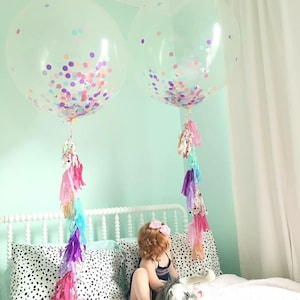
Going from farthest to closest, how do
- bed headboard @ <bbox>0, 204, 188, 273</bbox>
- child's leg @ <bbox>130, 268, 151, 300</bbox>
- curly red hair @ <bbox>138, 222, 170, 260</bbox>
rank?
bed headboard @ <bbox>0, 204, 188, 273</bbox> → curly red hair @ <bbox>138, 222, 170, 260</bbox> → child's leg @ <bbox>130, 268, 151, 300</bbox>

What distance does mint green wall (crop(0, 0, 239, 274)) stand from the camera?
6.42 ft

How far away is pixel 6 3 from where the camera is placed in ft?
6.66

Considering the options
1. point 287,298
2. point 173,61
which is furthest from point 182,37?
point 287,298

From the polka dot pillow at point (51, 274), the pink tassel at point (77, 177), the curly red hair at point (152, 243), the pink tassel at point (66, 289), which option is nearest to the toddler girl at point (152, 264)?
the curly red hair at point (152, 243)

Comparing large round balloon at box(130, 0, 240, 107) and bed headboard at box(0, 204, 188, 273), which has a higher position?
large round balloon at box(130, 0, 240, 107)

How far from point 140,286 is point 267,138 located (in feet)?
3.42

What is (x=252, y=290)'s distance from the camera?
5.22 feet

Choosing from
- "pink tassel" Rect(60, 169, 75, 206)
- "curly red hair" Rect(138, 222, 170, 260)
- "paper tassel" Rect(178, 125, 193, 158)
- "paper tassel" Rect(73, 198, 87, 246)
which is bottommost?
"curly red hair" Rect(138, 222, 170, 260)

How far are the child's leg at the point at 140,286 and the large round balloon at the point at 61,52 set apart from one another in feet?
2.51

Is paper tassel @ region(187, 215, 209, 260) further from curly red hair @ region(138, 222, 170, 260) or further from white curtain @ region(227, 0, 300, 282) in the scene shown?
white curtain @ region(227, 0, 300, 282)

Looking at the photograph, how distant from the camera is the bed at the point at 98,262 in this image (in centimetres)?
151

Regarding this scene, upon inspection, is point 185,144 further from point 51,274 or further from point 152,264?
point 51,274

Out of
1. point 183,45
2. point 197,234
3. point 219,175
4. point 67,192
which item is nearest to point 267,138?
point 219,175

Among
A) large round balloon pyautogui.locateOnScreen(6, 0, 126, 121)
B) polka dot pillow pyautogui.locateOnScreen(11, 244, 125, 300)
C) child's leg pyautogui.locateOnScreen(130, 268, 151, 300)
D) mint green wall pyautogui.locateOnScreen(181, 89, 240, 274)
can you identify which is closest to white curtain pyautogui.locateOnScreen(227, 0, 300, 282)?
mint green wall pyautogui.locateOnScreen(181, 89, 240, 274)
